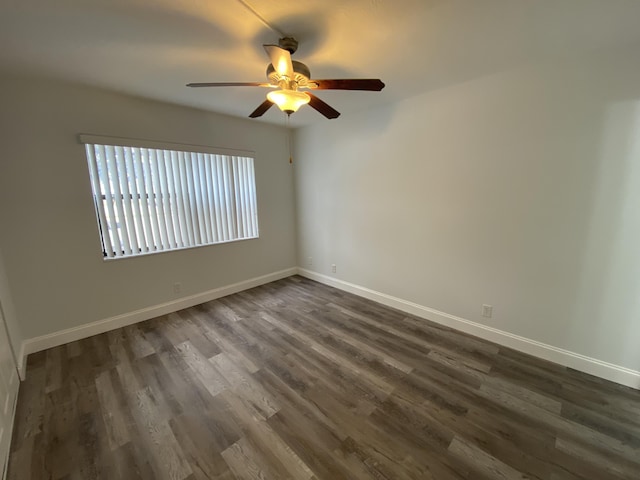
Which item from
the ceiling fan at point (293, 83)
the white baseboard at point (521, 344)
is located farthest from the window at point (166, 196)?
A: the white baseboard at point (521, 344)

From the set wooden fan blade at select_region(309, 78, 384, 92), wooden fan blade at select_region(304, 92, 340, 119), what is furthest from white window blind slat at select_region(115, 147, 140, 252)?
wooden fan blade at select_region(309, 78, 384, 92)

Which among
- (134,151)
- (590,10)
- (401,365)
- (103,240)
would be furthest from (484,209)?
(103,240)

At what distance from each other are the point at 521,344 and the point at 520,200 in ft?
4.30

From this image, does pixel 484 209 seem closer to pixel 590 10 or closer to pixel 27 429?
pixel 590 10

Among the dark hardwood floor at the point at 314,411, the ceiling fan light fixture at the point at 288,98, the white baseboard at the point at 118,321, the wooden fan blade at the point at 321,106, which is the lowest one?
the dark hardwood floor at the point at 314,411

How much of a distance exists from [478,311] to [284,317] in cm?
208

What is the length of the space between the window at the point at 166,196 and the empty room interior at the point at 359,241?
25 mm

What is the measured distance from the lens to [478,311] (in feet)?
8.46

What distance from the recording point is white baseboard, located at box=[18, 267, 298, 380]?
2.38 m

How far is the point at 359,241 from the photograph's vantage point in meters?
3.56

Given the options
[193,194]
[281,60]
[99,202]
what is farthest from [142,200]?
[281,60]

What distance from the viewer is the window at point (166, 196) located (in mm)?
2664

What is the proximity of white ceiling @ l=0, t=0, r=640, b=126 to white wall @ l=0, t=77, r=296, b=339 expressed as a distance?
0.33 metres

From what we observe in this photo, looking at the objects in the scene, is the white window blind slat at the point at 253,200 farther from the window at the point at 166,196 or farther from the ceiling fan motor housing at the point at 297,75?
the ceiling fan motor housing at the point at 297,75
